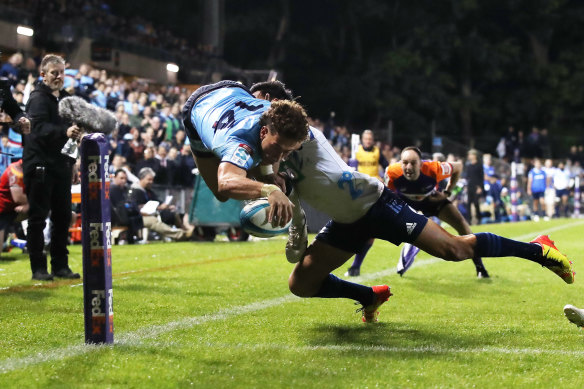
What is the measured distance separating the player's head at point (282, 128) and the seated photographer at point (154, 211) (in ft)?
36.2

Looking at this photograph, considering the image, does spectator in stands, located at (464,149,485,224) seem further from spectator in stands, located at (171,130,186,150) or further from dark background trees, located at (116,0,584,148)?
dark background trees, located at (116,0,584,148)

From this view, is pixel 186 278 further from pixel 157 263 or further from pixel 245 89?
pixel 245 89

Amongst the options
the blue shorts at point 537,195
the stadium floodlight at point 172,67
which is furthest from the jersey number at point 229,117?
the stadium floodlight at point 172,67

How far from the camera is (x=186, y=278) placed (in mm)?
9945

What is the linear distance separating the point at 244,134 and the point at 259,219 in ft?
1.77

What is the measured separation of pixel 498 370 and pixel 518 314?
8.29 ft

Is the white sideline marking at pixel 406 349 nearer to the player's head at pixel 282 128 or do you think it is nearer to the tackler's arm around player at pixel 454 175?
the player's head at pixel 282 128

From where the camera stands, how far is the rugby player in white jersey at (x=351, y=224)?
6023 mm

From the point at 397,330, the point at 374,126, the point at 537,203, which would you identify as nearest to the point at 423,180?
the point at 397,330

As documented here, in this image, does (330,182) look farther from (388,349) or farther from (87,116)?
(87,116)

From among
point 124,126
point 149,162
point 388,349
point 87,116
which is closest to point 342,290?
point 388,349

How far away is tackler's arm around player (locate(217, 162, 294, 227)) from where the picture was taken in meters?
4.86

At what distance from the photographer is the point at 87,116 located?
832 centimetres

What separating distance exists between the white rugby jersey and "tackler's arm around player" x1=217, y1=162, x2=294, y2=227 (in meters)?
1.09
